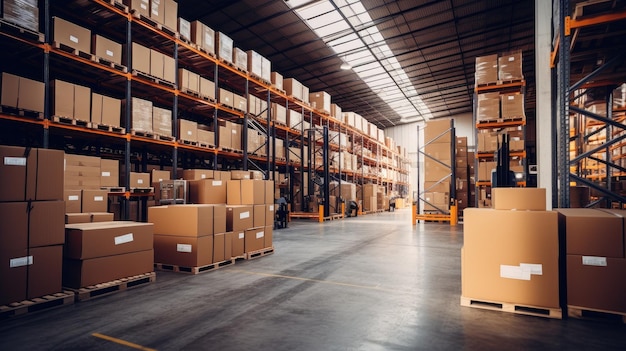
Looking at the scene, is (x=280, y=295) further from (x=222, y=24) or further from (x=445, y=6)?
(x=445, y=6)

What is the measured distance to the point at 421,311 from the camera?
9.73ft

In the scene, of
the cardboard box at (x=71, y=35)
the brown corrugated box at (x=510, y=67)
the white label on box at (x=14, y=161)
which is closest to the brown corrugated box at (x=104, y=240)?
the white label on box at (x=14, y=161)

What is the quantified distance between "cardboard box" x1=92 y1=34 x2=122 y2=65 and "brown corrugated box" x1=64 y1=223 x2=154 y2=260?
4273 mm

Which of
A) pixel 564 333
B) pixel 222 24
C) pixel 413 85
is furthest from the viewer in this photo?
pixel 413 85

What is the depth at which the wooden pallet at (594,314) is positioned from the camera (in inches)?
105

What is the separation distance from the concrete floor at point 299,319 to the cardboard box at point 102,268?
0.78 feet

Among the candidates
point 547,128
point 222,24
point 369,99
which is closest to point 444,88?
point 369,99

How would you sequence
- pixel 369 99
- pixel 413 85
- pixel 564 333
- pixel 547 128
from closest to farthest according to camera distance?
pixel 564 333 < pixel 547 128 < pixel 413 85 < pixel 369 99

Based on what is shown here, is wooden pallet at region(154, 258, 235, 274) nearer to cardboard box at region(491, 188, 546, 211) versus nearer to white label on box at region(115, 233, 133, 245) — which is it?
white label on box at region(115, 233, 133, 245)

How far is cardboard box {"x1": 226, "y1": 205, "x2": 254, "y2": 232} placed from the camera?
522cm

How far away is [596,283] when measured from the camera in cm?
273

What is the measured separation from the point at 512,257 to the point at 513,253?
0.12 feet

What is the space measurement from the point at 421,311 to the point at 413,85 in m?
18.5

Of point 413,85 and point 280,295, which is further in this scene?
point 413,85
